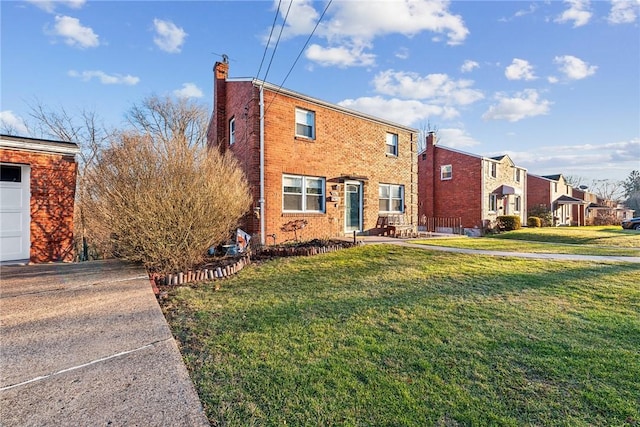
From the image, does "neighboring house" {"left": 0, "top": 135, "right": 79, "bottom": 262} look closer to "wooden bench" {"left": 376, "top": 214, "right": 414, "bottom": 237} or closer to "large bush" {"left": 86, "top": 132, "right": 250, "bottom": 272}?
"large bush" {"left": 86, "top": 132, "right": 250, "bottom": 272}

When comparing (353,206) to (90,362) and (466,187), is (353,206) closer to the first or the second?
(90,362)

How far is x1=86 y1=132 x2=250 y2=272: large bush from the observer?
6.15 meters

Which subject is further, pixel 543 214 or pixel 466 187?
pixel 543 214

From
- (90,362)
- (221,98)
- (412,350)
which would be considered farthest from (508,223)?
(90,362)

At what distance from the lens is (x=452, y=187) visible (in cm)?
2281

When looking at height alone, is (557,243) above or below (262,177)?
below

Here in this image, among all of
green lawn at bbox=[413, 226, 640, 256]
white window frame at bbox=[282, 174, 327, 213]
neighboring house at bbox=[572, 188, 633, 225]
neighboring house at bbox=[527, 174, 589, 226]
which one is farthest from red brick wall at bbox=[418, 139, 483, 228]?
neighboring house at bbox=[572, 188, 633, 225]

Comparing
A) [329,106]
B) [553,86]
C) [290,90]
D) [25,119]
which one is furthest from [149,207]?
[25,119]

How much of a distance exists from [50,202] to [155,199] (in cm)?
426

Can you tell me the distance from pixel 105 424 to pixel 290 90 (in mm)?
11330

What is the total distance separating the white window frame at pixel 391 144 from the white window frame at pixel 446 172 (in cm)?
937

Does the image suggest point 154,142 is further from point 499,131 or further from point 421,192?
point 499,131

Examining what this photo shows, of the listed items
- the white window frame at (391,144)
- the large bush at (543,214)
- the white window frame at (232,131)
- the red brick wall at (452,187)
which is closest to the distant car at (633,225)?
the large bush at (543,214)

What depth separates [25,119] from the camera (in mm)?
17641
